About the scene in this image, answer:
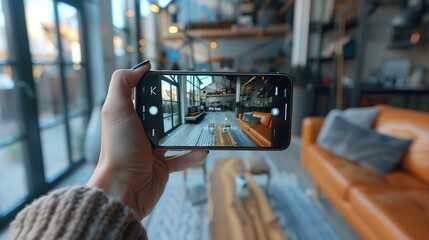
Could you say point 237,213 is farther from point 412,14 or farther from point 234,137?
point 412,14

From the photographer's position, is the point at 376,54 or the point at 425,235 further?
the point at 376,54

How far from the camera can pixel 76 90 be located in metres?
2.10

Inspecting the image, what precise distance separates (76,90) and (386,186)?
7.95ft

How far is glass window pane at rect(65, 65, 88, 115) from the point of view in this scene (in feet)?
6.48

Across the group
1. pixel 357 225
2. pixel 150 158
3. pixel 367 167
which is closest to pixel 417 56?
pixel 367 167

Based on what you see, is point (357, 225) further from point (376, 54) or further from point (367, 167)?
point (376, 54)

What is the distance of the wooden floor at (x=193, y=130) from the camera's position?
0.48m

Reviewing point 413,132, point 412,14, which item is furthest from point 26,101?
point 412,14

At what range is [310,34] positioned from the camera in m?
3.69

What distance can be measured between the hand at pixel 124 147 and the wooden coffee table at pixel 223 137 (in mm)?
157

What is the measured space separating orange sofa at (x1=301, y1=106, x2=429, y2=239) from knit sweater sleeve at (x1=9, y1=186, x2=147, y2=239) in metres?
1.02

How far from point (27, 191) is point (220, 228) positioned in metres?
1.42

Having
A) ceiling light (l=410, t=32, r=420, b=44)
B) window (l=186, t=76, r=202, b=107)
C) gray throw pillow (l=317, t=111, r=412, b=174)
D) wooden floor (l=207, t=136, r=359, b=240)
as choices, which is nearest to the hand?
window (l=186, t=76, r=202, b=107)

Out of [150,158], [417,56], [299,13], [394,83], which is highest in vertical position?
[299,13]
